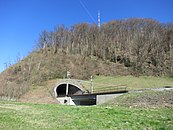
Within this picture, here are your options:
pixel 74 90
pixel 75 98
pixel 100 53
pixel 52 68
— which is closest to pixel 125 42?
pixel 100 53

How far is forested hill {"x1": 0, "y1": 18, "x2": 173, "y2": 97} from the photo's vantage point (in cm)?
7481

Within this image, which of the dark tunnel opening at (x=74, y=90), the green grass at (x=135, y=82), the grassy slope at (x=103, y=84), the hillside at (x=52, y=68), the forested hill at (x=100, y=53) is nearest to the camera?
the grassy slope at (x=103, y=84)

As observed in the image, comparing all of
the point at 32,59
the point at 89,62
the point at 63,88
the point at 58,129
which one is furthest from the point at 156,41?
the point at 58,129

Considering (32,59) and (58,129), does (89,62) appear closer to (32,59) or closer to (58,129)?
(32,59)

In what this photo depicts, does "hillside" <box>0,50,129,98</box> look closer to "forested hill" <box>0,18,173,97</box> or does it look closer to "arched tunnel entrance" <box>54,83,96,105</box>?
"forested hill" <box>0,18,173,97</box>

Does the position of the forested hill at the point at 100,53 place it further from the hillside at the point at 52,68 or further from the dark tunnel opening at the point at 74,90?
the dark tunnel opening at the point at 74,90

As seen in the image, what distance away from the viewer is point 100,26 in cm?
10200

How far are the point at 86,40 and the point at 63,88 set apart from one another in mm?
33048

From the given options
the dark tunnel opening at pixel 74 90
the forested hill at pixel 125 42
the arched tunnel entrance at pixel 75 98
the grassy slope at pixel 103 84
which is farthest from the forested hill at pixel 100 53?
the arched tunnel entrance at pixel 75 98

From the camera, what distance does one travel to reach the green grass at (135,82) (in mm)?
60219

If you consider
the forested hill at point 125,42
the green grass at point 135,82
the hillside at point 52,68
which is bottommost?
the green grass at point 135,82

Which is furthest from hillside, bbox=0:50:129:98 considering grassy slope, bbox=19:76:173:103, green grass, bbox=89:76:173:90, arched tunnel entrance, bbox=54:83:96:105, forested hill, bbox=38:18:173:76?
arched tunnel entrance, bbox=54:83:96:105

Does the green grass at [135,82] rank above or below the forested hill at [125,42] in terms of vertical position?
below

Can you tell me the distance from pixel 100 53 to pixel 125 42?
1079 centimetres
